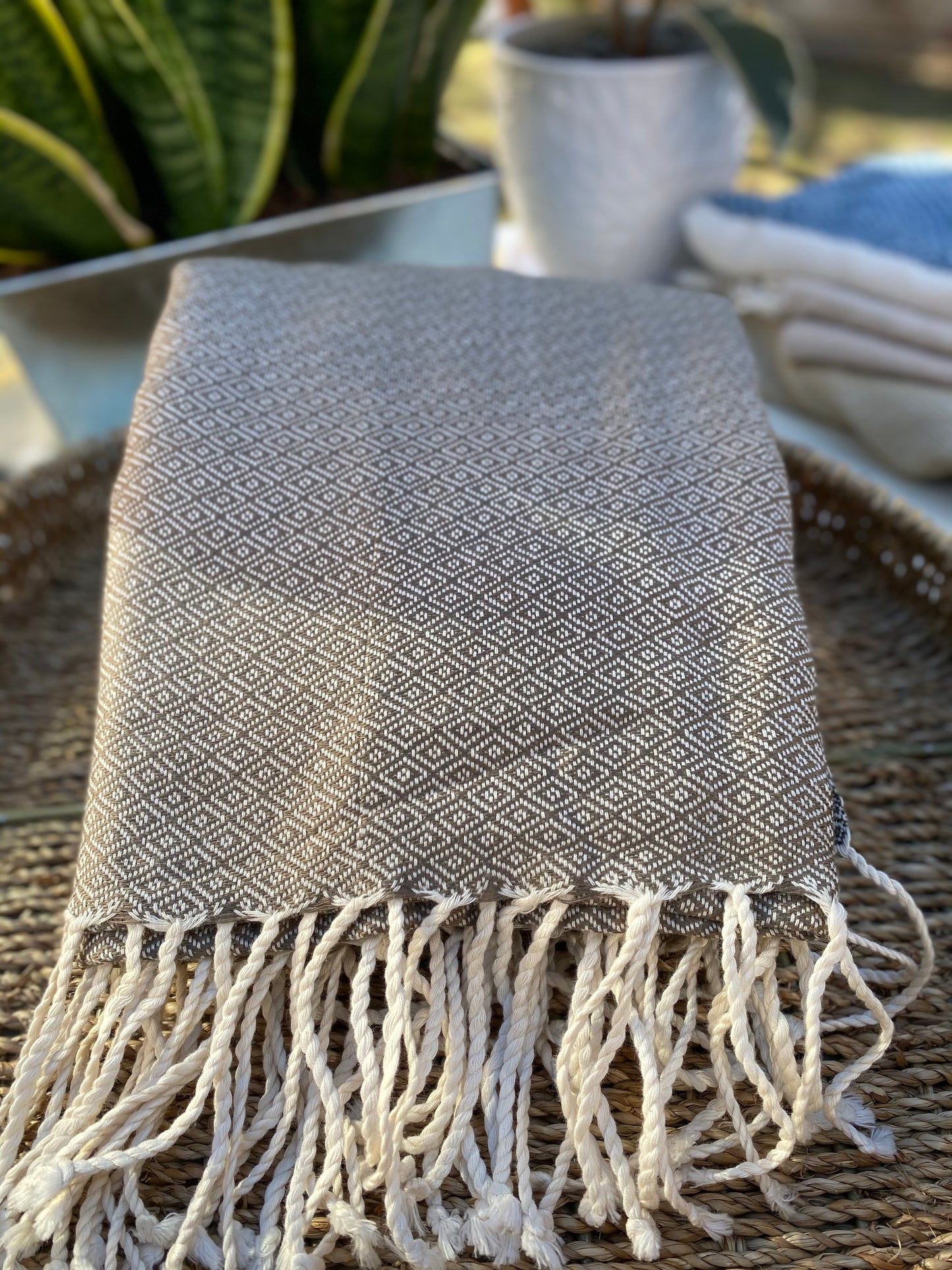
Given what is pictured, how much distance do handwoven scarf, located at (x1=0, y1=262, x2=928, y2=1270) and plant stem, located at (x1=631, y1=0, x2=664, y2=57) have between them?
38cm

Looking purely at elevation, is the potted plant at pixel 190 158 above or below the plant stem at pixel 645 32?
below

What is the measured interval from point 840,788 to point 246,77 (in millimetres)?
454

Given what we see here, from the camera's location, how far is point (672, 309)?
39cm

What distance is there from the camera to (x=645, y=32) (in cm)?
59

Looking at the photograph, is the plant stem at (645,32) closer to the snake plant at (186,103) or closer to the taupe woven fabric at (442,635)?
the snake plant at (186,103)

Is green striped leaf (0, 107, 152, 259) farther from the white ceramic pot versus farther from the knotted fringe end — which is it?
the knotted fringe end

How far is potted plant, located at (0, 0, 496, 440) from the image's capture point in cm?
46

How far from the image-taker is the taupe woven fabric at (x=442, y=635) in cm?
28

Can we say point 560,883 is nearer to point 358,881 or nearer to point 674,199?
point 358,881

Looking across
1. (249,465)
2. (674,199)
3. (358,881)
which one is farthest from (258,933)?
(674,199)

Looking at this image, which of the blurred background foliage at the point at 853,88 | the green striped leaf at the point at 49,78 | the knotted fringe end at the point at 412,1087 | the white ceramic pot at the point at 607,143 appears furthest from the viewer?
the blurred background foliage at the point at 853,88

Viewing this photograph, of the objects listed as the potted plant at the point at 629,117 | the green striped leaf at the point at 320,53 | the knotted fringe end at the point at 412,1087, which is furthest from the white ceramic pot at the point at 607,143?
the knotted fringe end at the point at 412,1087

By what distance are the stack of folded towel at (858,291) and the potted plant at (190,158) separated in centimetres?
17

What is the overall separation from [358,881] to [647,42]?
58cm
